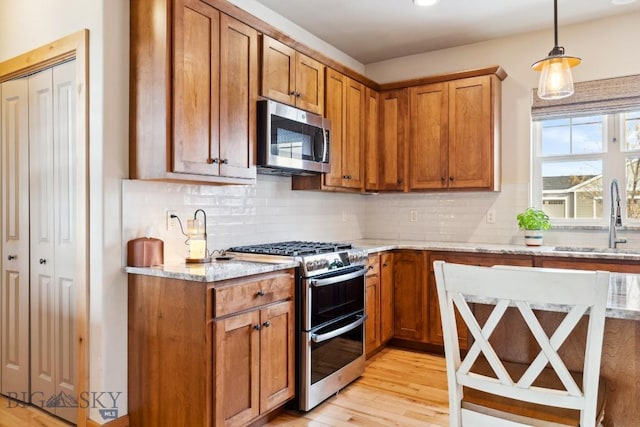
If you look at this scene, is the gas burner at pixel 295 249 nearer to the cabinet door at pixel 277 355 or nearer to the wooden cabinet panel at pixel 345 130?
the cabinet door at pixel 277 355

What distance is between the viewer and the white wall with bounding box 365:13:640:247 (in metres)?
3.47

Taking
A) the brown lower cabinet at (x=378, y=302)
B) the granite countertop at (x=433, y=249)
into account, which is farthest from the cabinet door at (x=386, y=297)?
the granite countertop at (x=433, y=249)

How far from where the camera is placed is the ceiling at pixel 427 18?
3250 mm

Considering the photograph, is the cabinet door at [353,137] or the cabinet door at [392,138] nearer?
the cabinet door at [353,137]

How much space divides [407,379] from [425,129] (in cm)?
216

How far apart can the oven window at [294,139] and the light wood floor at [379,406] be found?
1630mm

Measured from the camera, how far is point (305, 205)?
3.75 meters

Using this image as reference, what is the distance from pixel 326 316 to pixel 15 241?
2.04 meters

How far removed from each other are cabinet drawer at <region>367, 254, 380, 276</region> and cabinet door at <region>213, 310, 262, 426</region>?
4.19 feet

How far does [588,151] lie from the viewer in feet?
11.9

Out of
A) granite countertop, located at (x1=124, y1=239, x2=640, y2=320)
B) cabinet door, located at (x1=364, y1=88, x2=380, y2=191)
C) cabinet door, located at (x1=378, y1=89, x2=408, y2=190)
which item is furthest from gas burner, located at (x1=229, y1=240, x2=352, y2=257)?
cabinet door, located at (x1=378, y1=89, x2=408, y2=190)

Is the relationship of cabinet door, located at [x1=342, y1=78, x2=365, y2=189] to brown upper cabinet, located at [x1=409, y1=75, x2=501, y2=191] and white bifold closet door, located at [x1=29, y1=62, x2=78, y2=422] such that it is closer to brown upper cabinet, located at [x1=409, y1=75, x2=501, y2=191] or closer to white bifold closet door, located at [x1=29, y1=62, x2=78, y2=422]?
brown upper cabinet, located at [x1=409, y1=75, x2=501, y2=191]

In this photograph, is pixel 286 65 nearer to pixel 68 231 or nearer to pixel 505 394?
pixel 68 231

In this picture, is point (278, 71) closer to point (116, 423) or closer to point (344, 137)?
point (344, 137)
